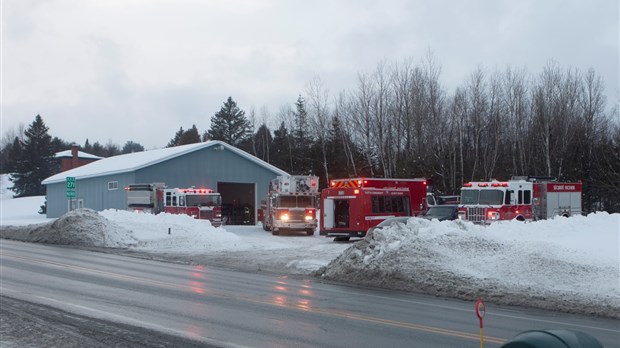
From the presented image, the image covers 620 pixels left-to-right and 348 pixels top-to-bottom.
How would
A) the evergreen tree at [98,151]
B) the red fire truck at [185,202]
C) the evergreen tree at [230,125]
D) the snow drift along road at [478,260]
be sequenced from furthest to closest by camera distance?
→ the evergreen tree at [98,151] < the evergreen tree at [230,125] < the red fire truck at [185,202] < the snow drift along road at [478,260]

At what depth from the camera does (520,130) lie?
219 feet

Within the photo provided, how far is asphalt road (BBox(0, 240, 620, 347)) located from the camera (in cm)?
945

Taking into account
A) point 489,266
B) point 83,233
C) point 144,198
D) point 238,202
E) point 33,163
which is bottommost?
point 83,233

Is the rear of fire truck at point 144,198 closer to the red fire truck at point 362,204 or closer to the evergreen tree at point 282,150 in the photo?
the red fire truck at point 362,204

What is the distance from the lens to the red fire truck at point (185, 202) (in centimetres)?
3991

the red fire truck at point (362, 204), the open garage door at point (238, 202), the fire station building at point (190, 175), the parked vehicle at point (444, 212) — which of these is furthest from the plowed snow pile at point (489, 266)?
the open garage door at point (238, 202)

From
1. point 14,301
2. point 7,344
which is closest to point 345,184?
point 14,301

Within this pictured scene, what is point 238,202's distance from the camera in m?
53.1

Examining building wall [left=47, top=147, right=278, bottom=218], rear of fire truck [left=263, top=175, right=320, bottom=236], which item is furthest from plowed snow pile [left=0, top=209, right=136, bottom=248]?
building wall [left=47, top=147, right=278, bottom=218]

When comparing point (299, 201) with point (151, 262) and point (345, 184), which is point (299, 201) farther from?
point (151, 262)

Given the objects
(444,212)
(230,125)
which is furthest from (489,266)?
(230,125)

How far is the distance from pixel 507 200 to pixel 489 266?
17093mm

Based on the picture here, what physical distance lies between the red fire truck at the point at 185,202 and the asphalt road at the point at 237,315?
861 inches

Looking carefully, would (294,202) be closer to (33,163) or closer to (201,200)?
(201,200)
